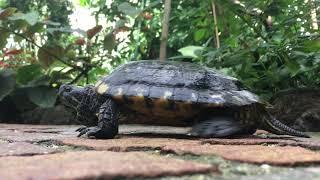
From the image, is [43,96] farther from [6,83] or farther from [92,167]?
[92,167]

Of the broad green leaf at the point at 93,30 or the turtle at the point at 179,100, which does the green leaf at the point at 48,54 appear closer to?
the broad green leaf at the point at 93,30

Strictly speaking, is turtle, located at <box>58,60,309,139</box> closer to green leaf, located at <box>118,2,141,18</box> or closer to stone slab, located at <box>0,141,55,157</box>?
stone slab, located at <box>0,141,55,157</box>

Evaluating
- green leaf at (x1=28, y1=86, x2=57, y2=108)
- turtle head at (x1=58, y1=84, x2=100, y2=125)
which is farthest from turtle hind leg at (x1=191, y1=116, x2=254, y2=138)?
green leaf at (x1=28, y1=86, x2=57, y2=108)

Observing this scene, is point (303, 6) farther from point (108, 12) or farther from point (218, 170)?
point (108, 12)

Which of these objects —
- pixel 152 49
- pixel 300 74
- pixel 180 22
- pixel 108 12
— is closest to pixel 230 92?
pixel 300 74

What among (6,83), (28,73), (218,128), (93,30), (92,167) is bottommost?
(92,167)

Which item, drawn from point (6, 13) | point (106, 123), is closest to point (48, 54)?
point (6, 13)
